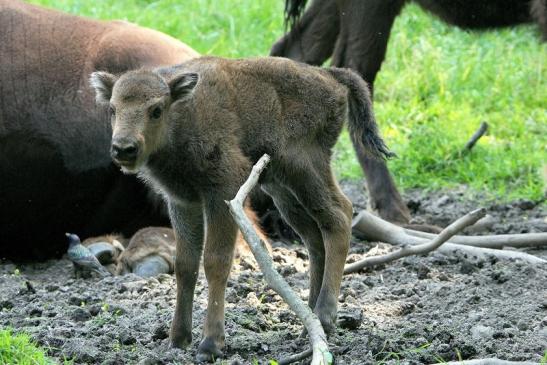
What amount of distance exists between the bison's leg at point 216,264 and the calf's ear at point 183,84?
412mm

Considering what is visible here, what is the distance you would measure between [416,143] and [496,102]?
1179 millimetres

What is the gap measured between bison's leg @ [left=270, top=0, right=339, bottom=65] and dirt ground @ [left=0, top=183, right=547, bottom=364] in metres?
2.27

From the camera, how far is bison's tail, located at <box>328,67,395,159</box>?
16.2 ft

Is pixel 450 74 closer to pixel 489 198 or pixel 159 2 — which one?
pixel 489 198

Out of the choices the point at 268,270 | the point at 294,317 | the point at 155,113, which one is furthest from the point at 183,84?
the point at 294,317

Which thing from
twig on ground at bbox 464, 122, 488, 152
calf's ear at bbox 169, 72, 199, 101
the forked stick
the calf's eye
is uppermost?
calf's ear at bbox 169, 72, 199, 101

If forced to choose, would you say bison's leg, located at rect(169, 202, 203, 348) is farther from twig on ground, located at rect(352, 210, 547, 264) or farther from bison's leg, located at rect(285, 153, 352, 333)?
twig on ground, located at rect(352, 210, 547, 264)

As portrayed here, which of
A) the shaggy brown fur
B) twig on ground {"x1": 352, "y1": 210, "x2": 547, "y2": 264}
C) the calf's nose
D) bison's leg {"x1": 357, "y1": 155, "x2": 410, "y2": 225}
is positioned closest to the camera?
the calf's nose

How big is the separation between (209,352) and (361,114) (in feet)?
4.48

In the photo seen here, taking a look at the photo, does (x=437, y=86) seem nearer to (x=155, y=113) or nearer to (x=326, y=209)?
(x=326, y=209)

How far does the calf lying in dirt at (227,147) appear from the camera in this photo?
13.8 feet

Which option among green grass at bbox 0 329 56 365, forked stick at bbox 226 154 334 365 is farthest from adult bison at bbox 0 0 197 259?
forked stick at bbox 226 154 334 365

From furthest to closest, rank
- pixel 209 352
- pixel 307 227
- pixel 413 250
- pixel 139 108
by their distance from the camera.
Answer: pixel 413 250
pixel 307 227
pixel 209 352
pixel 139 108

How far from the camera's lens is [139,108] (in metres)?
4.09
